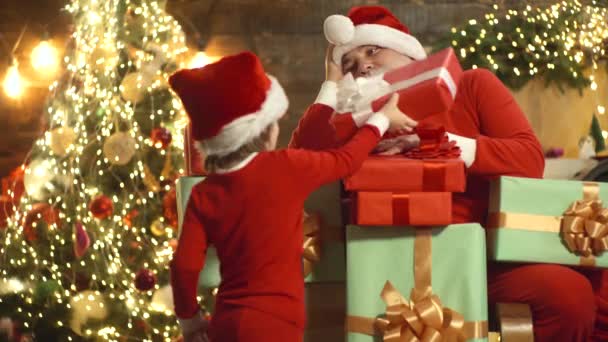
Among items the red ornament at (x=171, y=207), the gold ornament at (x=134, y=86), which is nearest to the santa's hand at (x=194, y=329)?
the red ornament at (x=171, y=207)

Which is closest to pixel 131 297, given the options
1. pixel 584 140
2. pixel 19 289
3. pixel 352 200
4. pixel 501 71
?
pixel 19 289

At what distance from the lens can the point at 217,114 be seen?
1.69 m

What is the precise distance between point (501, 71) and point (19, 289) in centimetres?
229

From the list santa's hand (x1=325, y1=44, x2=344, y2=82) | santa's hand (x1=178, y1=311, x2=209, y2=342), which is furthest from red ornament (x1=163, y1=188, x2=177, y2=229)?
santa's hand (x1=178, y1=311, x2=209, y2=342)

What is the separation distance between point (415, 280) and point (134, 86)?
1630 millimetres

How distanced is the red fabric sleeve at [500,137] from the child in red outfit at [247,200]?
0.34 meters

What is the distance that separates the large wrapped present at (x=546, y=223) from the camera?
182 centimetres

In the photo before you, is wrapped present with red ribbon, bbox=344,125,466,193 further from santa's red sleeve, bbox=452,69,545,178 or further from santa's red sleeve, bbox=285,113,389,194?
santa's red sleeve, bbox=452,69,545,178

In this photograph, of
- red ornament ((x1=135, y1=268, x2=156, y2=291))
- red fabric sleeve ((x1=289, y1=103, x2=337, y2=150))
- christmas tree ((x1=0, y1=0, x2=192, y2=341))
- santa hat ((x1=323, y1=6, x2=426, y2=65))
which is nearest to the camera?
red fabric sleeve ((x1=289, y1=103, x2=337, y2=150))

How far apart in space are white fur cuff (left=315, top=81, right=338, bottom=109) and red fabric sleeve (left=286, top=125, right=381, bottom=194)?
34 centimetres

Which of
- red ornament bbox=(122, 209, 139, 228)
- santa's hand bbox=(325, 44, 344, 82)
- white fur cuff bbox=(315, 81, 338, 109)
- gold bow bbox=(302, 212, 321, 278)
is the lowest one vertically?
red ornament bbox=(122, 209, 139, 228)

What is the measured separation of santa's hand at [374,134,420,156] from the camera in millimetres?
1842

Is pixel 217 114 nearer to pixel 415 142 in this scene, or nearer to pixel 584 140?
pixel 415 142

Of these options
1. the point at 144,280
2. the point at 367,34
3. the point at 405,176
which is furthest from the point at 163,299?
the point at 405,176
